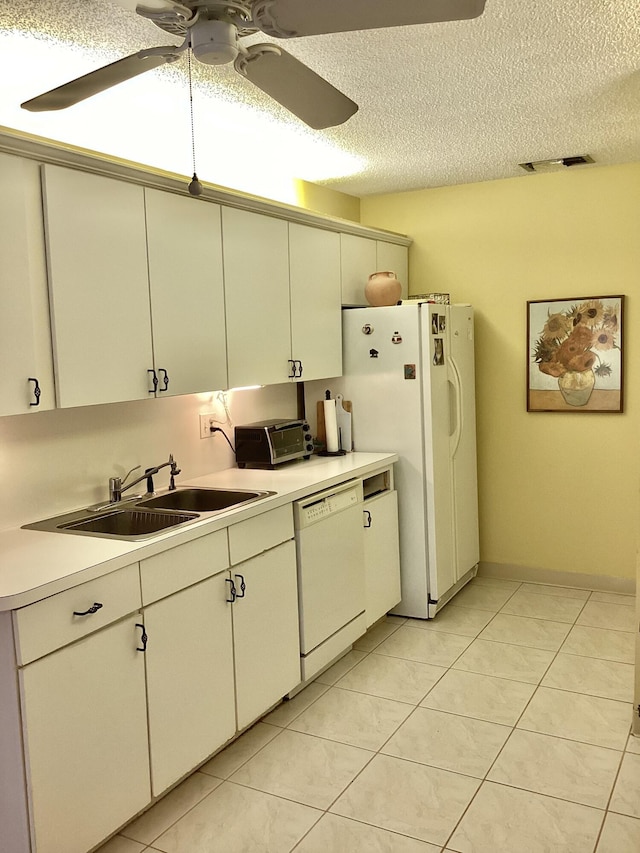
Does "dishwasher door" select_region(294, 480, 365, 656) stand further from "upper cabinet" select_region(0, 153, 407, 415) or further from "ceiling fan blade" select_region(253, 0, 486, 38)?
"ceiling fan blade" select_region(253, 0, 486, 38)

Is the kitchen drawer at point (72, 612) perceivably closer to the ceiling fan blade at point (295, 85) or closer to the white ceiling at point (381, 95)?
the ceiling fan blade at point (295, 85)

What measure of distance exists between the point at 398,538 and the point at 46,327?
2378 mm

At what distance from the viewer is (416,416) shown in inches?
161

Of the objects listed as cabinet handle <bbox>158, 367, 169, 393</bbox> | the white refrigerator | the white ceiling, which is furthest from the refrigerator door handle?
→ cabinet handle <bbox>158, 367, 169, 393</bbox>

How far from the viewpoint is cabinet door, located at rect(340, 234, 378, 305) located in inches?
167

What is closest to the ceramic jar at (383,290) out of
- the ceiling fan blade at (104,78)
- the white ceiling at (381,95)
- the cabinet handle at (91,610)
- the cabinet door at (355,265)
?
the cabinet door at (355,265)

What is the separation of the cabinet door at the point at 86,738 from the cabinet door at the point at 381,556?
5.48 ft

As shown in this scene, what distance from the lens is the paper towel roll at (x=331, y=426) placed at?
164 inches

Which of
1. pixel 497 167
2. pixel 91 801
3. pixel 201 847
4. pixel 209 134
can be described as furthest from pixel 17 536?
pixel 497 167

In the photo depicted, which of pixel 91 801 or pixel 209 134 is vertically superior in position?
pixel 209 134

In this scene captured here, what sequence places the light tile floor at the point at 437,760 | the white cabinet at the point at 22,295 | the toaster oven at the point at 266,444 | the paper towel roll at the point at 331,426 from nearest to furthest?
the white cabinet at the point at 22,295, the light tile floor at the point at 437,760, the toaster oven at the point at 266,444, the paper towel roll at the point at 331,426

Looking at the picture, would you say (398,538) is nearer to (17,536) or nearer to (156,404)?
(156,404)

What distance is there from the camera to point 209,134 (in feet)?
11.7

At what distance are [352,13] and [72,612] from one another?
1.67m
